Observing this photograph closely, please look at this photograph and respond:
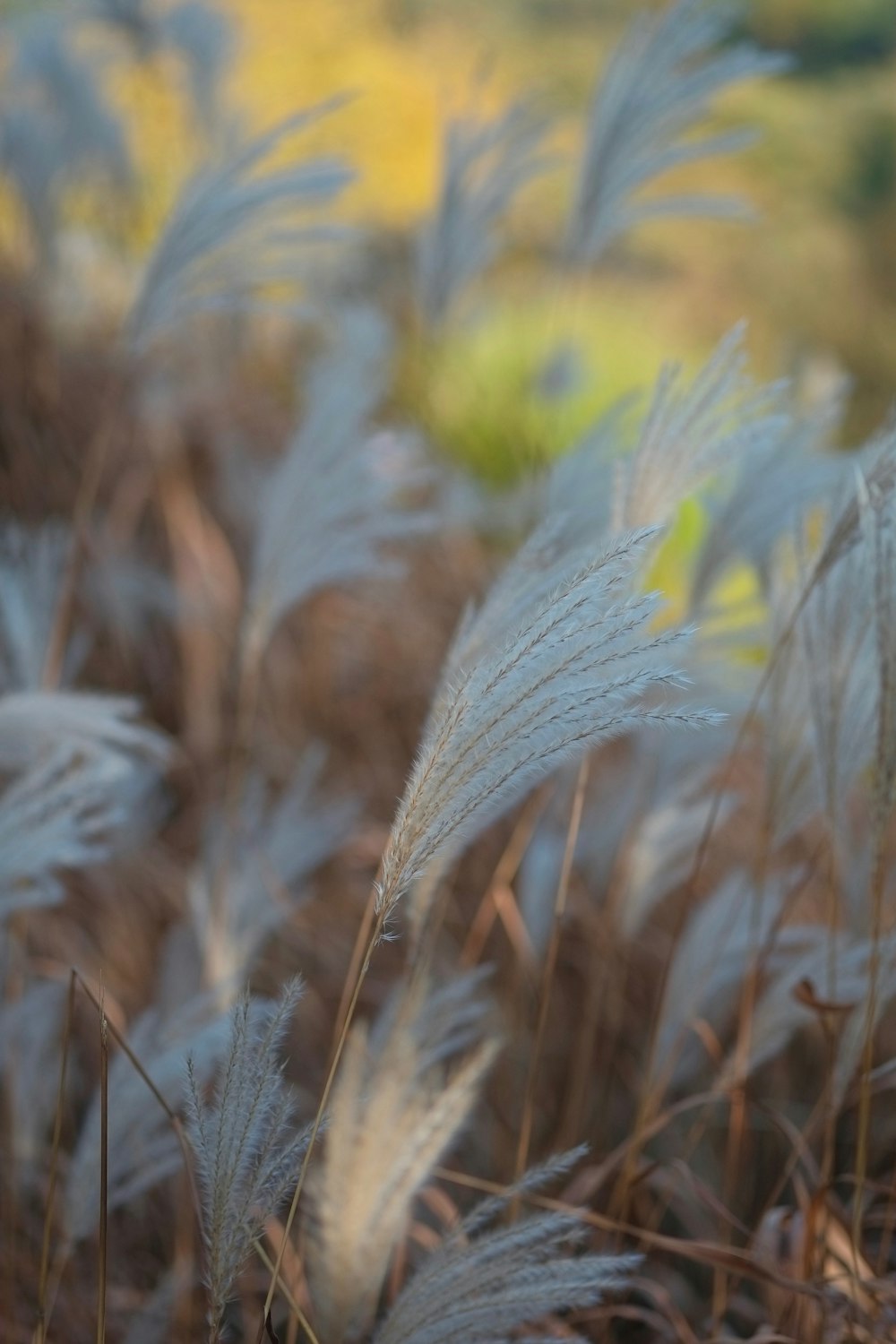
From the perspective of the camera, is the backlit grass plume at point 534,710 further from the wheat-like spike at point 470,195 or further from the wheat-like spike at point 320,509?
the wheat-like spike at point 470,195

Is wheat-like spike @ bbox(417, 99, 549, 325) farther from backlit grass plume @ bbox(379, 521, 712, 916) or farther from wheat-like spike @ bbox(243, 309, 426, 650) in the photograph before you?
backlit grass plume @ bbox(379, 521, 712, 916)

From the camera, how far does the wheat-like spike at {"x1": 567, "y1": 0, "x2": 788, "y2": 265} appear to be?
0.74 m

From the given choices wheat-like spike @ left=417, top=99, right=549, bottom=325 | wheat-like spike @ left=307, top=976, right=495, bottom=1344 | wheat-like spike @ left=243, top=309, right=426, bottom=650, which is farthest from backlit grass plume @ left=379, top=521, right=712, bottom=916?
wheat-like spike @ left=417, top=99, right=549, bottom=325

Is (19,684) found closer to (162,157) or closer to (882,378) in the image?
(162,157)

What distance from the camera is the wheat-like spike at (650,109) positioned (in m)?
0.74

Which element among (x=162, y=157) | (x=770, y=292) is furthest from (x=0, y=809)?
(x=770, y=292)

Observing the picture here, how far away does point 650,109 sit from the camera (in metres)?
0.76

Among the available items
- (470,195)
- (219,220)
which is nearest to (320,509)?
(219,220)

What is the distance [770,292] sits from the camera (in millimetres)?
7422

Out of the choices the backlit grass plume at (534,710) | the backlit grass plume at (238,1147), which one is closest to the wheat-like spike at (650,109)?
the backlit grass plume at (534,710)

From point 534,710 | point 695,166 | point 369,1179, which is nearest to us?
point 534,710

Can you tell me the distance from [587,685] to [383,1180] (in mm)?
238

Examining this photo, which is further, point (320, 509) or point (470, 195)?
point (470, 195)

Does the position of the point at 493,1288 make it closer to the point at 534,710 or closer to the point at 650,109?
the point at 534,710
